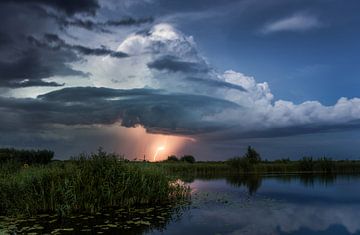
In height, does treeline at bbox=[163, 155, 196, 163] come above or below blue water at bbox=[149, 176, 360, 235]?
above

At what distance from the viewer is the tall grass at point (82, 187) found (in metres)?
19.3

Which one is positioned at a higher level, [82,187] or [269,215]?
[82,187]

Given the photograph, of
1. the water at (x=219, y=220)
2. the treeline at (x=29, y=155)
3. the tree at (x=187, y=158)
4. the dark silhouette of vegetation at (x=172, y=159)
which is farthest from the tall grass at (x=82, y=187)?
the tree at (x=187, y=158)

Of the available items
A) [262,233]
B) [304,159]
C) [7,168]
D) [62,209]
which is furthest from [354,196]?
[304,159]

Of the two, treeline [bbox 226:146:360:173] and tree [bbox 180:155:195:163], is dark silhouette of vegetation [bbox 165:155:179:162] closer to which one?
tree [bbox 180:155:195:163]

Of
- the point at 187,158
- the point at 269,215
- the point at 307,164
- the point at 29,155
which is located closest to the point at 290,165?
the point at 307,164

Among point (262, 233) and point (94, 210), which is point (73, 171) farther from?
point (262, 233)

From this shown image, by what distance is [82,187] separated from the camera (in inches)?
792

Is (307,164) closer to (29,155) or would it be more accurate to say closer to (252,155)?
(252,155)

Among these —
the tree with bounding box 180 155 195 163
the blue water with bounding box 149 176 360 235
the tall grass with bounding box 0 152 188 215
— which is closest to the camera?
the blue water with bounding box 149 176 360 235

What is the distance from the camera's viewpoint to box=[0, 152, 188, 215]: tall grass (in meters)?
19.3

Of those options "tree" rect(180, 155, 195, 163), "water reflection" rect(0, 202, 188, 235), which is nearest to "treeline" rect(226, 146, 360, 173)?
"tree" rect(180, 155, 195, 163)

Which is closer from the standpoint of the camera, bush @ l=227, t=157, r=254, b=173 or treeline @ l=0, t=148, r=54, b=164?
treeline @ l=0, t=148, r=54, b=164

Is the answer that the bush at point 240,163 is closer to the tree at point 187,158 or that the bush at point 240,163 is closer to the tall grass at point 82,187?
the tree at point 187,158
